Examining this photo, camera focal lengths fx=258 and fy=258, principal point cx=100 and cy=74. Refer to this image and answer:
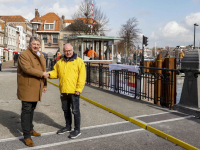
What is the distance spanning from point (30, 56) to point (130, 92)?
5816 mm

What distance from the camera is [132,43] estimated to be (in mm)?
40812

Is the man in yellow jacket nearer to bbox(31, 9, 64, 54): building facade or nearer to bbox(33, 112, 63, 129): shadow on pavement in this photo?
bbox(33, 112, 63, 129): shadow on pavement

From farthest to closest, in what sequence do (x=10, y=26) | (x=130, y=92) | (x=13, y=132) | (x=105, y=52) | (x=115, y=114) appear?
1. (x=10, y=26)
2. (x=105, y=52)
3. (x=130, y=92)
4. (x=115, y=114)
5. (x=13, y=132)

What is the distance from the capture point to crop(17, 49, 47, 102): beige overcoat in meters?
4.64

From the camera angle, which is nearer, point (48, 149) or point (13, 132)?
point (48, 149)

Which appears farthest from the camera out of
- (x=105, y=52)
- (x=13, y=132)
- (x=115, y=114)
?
(x=105, y=52)

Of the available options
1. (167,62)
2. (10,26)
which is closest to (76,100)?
(167,62)

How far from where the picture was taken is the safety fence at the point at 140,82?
7.95 m

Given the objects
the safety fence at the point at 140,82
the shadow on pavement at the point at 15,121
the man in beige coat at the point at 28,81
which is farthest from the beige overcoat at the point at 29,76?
the safety fence at the point at 140,82

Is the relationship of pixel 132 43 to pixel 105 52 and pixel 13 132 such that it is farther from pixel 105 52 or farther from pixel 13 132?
pixel 13 132

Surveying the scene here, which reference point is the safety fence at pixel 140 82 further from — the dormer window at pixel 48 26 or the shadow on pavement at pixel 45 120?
the dormer window at pixel 48 26

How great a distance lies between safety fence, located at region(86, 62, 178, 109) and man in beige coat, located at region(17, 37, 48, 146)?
425 centimetres

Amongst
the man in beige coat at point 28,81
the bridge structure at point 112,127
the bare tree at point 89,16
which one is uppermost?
the bare tree at point 89,16

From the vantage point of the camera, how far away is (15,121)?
6355mm
